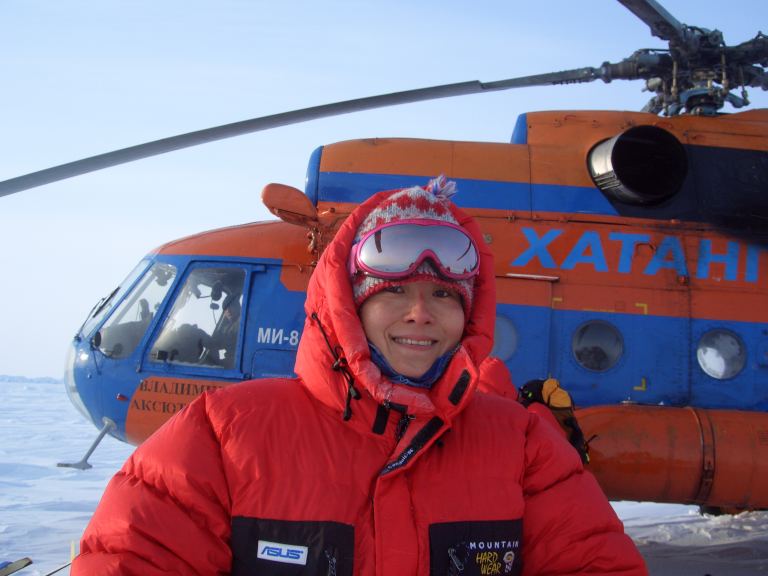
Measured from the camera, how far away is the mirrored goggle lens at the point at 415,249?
5.78 ft

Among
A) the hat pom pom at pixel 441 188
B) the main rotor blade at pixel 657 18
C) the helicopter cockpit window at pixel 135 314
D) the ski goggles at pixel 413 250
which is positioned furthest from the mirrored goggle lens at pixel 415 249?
the helicopter cockpit window at pixel 135 314

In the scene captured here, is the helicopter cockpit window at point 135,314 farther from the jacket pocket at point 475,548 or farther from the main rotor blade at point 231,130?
the jacket pocket at point 475,548

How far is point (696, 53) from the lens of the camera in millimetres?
5250

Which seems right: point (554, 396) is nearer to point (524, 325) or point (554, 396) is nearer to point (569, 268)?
point (524, 325)

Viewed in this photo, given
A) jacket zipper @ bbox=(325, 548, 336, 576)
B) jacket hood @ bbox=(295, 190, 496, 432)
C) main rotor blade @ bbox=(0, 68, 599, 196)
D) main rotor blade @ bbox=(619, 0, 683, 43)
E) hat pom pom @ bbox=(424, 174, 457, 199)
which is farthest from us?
main rotor blade @ bbox=(619, 0, 683, 43)

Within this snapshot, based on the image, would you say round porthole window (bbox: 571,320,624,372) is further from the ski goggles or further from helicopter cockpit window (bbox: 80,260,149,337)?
helicopter cockpit window (bbox: 80,260,149,337)

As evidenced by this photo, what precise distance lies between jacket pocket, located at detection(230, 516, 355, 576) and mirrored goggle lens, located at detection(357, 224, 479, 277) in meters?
0.66

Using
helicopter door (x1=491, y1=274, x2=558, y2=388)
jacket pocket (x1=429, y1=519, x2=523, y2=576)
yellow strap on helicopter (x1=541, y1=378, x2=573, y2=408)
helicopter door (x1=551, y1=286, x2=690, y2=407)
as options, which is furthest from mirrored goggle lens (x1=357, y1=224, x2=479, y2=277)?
helicopter door (x1=551, y1=286, x2=690, y2=407)

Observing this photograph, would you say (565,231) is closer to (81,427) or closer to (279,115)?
(279,115)

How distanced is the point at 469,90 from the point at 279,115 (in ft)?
4.56

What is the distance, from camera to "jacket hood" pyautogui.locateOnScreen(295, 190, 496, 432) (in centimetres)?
163

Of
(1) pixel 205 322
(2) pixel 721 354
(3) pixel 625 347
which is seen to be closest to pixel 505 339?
(3) pixel 625 347

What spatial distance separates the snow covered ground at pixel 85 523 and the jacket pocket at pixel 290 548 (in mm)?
3544

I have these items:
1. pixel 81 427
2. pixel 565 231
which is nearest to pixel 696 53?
pixel 565 231
